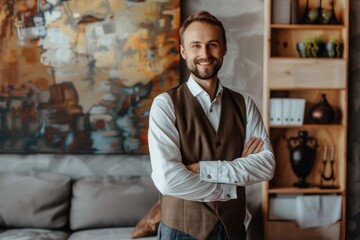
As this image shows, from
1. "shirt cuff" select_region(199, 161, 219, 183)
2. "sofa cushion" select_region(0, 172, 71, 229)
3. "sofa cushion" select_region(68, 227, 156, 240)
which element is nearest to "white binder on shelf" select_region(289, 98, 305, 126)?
"sofa cushion" select_region(68, 227, 156, 240)

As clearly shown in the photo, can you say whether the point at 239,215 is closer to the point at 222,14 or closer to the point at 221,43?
the point at 221,43

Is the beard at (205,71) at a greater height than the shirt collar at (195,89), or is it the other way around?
the beard at (205,71)

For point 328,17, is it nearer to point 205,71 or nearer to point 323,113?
point 323,113

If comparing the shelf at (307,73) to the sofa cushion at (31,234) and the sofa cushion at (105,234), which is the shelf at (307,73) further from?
the sofa cushion at (31,234)

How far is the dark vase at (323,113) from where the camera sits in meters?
4.29

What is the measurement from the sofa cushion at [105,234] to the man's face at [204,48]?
1.83 metres

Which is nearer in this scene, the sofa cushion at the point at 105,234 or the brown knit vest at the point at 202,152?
the brown knit vest at the point at 202,152

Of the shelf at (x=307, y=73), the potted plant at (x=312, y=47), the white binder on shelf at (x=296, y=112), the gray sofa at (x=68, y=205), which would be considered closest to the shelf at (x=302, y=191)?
the white binder on shelf at (x=296, y=112)

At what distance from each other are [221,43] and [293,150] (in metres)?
2.30

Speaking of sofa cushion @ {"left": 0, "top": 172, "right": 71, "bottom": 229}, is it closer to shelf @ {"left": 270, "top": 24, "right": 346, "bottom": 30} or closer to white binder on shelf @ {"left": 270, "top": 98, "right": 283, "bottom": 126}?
white binder on shelf @ {"left": 270, "top": 98, "right": 283, "bottom": 126}

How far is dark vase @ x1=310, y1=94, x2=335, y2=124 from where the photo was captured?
4.29 metres

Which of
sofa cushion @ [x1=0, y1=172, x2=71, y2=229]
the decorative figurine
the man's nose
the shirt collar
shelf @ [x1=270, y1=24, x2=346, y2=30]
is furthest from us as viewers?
the decorative figurine

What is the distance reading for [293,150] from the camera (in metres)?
4.33

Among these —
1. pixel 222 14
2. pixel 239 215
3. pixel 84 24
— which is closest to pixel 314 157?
pixel 222 14
